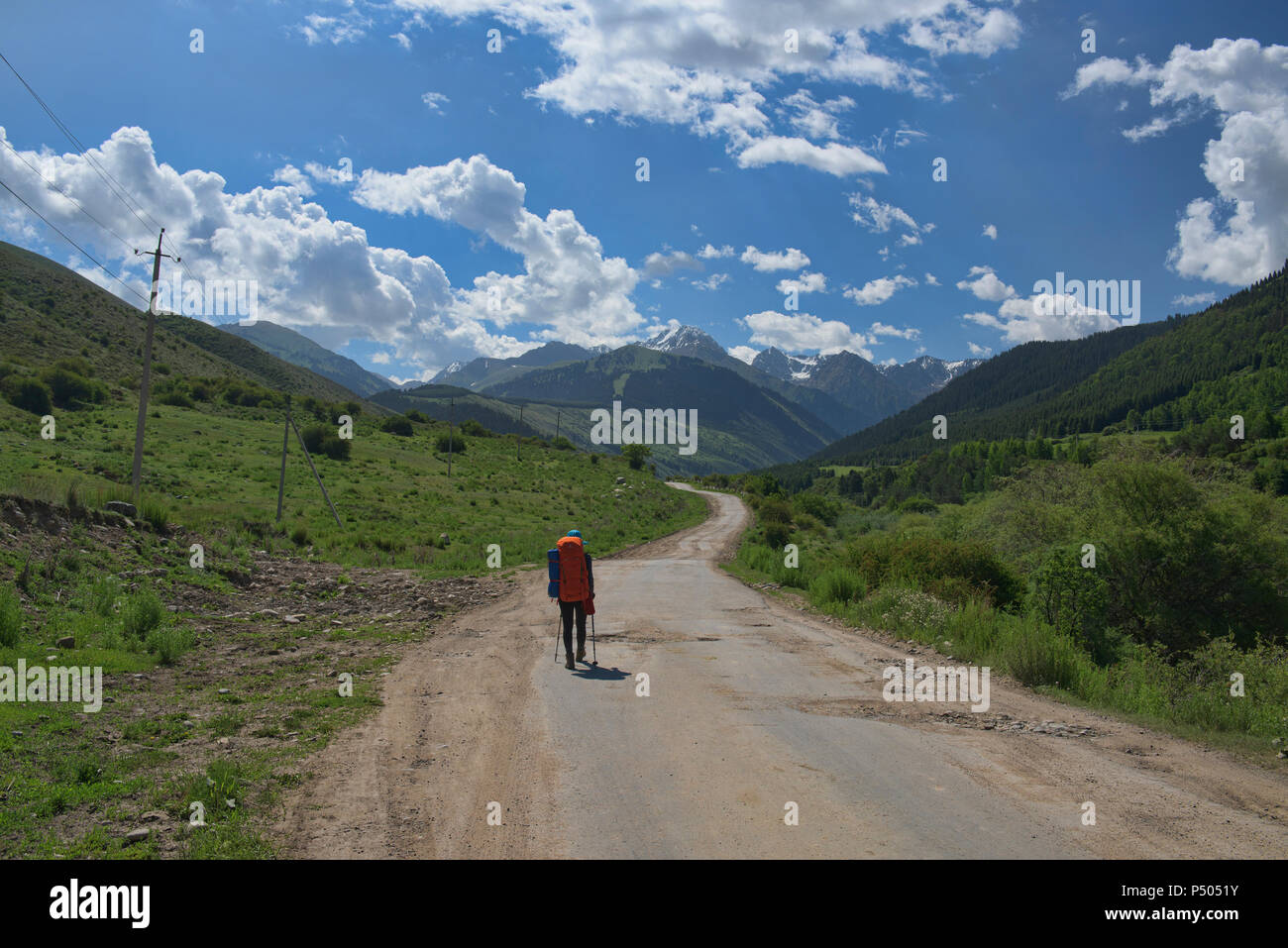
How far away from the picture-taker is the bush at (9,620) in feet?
28.9

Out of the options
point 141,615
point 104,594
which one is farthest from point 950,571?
point 104,594

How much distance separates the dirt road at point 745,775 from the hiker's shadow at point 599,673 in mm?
49

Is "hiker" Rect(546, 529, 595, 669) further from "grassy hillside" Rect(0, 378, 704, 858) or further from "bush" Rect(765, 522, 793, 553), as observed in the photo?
"bush" Rect(765, 522, 793, 553)

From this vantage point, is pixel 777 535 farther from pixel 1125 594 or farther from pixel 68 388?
pixel 68 388

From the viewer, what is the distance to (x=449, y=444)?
63.7 metres

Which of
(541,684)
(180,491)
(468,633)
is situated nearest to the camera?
(541,684)

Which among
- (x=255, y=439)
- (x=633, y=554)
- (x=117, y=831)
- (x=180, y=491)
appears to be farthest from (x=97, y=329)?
(x=117, y=831)

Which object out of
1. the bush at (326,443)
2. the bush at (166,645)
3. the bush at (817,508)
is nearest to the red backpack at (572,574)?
the bush at (166,645)

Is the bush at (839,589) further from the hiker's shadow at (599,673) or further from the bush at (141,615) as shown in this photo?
the bush at (141,615)

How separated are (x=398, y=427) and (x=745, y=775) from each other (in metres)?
72.6

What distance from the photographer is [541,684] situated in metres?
9.45

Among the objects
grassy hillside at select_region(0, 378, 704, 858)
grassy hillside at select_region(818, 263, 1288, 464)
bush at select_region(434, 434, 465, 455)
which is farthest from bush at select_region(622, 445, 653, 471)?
grassy hillside at select_region(818, 263, 1288, 464)
